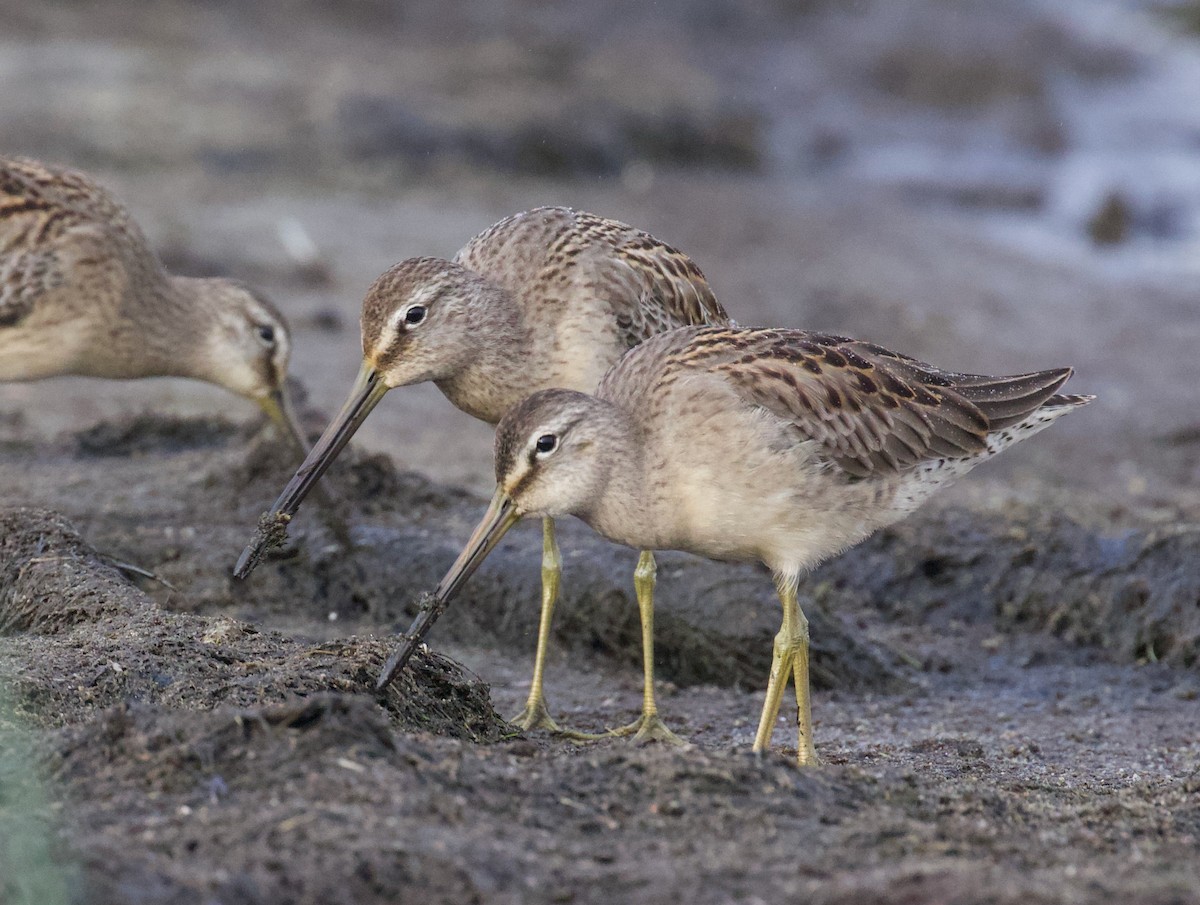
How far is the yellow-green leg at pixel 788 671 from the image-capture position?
5.09 meters

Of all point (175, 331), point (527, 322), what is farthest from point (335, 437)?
point (175, 331)

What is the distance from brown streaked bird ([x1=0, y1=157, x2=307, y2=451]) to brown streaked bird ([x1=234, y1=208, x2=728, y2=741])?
1493mm

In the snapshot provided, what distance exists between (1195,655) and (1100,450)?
10.8ft

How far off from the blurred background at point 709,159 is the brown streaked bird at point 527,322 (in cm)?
213

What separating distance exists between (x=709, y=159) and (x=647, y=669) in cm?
1037

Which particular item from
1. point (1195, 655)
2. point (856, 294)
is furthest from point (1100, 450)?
point (1195, 655)

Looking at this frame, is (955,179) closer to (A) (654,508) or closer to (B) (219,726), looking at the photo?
(A) (654,508)

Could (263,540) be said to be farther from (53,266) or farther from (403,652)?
(53,266)

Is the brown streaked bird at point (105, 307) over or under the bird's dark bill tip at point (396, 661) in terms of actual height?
over

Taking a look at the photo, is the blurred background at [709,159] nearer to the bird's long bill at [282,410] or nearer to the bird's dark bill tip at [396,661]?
the bird's long bill at [282,410]

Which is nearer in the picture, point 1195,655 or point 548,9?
point 1195,655

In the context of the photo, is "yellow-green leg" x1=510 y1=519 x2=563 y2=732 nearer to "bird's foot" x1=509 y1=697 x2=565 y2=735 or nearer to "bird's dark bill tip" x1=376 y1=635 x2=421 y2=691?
"bird's foot" x1=509 y1=697 x2=565 y2=735

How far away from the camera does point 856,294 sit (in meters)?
11.7

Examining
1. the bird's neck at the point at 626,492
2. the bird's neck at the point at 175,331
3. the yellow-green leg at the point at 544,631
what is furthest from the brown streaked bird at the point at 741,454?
the bird's neck at the point at 175,331
